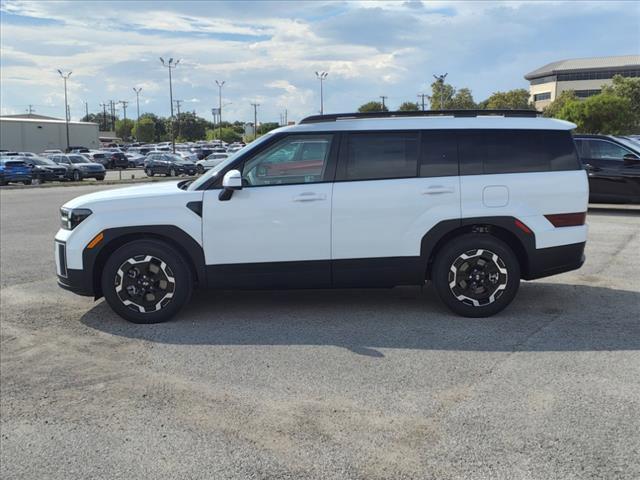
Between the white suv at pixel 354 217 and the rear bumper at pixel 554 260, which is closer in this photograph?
the white suv at pixel 354 217

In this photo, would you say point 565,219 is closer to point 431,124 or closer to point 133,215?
point 431,124

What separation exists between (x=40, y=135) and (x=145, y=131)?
52.8 m

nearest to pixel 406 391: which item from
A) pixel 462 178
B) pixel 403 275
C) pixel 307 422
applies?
pixel 307 422

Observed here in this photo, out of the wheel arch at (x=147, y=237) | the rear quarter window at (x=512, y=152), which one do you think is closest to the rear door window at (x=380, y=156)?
the rear quarter window at (x=512, y=152)

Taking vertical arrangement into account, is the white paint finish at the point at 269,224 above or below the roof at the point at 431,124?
below

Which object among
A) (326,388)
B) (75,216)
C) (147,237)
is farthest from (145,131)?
(326,388)

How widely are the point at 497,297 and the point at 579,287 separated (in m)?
1.82

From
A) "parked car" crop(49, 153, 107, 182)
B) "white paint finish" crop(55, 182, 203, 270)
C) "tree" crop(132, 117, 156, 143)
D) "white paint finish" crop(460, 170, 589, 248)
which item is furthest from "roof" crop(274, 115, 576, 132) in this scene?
"tree" crop(132, 117, 156, 143)

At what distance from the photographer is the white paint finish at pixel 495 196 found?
5.70m

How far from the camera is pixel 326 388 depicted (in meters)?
4.25

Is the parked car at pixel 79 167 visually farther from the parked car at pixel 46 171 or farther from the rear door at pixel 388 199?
the rear door at pixel 388 199

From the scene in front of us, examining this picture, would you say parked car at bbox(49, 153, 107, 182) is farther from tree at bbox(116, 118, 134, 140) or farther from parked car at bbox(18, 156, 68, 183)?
tree at bbox(116, 118, 134, 140)

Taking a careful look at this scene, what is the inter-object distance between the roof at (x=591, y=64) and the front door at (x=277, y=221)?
13411 cm

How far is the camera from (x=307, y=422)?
12.3 ft
